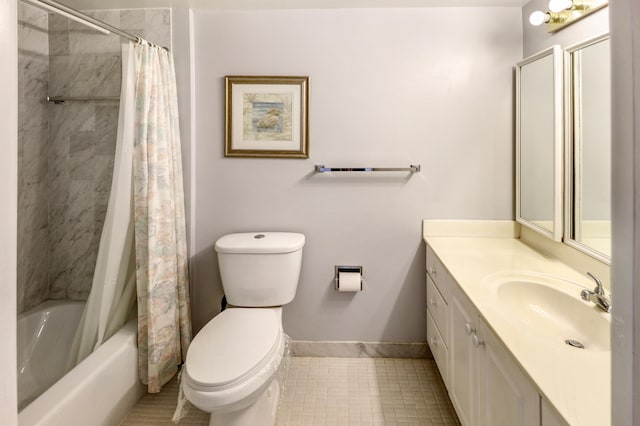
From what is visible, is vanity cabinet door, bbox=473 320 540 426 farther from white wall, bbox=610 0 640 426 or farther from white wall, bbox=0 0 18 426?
white wall, bbox=0 0 18 426

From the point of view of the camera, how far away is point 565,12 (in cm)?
169

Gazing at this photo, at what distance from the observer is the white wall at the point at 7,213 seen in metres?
0.61

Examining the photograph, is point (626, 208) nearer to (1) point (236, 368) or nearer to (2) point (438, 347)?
(1) point (236, 368)

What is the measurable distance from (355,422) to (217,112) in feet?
6.09

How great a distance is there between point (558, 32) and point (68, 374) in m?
2.70

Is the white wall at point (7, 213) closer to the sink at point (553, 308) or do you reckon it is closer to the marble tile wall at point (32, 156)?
the sink at point (553, 308)

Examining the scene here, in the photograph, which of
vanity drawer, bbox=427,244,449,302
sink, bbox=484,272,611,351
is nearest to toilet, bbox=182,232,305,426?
vanity drawer, bbox=427,244,449,302

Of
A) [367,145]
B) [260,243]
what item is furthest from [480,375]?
[367,145]

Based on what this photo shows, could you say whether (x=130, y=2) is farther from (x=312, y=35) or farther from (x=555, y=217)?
(x=555, y=217)

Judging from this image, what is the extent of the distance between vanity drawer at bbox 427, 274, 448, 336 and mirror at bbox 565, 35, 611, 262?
64cm

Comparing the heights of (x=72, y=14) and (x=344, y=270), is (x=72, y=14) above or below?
above

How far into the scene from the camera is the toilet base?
1.59 metres

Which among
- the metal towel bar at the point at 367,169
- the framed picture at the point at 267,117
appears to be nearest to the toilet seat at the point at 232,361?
the metal towel bar at the point at 367,169

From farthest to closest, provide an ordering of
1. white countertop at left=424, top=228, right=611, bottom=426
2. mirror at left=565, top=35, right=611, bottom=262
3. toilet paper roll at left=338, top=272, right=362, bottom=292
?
1. toilet paper roll at left=338, top=272, right=362, bottom=292
2. mirror at left=565, top=35, right=611, bottom=262
3. white countertop at left=424, top=228, right=611, bottom=426
